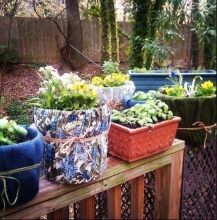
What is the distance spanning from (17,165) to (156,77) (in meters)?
0.88

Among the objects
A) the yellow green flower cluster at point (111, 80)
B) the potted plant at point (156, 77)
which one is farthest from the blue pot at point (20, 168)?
the potted plant at point (156, 77)

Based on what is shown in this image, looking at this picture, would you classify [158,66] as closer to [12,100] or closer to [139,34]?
[139,34]

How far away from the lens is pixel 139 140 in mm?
762

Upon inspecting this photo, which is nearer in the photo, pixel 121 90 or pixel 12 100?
pixel 12 100

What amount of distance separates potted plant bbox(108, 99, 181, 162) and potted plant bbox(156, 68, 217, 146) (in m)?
0.11

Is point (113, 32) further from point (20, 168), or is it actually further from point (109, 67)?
point (20, 168)

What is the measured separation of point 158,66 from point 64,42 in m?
0.65

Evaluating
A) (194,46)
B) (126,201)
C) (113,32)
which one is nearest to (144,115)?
(113,32)

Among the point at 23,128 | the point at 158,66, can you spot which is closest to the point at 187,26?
the point at 158,66

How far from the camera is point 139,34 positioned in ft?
3.62

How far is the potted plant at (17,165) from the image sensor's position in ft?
1.70

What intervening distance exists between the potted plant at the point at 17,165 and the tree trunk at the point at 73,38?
293 mm

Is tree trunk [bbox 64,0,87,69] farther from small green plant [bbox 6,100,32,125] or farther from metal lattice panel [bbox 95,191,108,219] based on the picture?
metal lattice panel [bbox 95,191,108,219]

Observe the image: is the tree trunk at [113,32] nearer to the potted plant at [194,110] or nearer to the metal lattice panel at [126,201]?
the potted plant at [194,110]
